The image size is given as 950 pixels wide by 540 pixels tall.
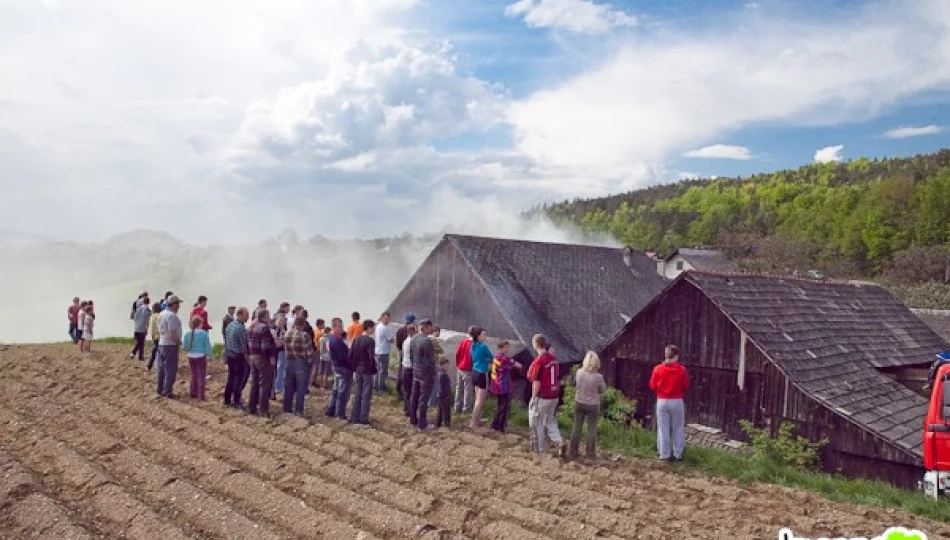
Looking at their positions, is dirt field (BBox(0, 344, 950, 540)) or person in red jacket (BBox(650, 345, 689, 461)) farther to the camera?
person in red jacket (BBox(650, 345, 689, 461))

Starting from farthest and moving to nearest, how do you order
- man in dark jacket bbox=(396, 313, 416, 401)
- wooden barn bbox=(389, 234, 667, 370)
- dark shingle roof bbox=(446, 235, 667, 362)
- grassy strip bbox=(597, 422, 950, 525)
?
dark shingle roof bbox=(446, 235, 667, 362) → wooden barn bbox=(389, 234, 667, 370) → man in dark jacket bbox=(396, 313, 416, 401) → grassy strip bbox=(597, 422, 950, 525)

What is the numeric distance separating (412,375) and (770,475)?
620 centimetres

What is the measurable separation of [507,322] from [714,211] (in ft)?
335

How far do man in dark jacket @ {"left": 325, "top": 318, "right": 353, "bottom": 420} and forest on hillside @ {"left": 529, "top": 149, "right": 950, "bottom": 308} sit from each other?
49.1 m

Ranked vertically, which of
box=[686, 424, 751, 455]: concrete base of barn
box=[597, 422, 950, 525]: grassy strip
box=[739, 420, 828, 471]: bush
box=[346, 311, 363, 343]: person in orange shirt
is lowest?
box=[686, 424, 751, 455]: concrete base of barn

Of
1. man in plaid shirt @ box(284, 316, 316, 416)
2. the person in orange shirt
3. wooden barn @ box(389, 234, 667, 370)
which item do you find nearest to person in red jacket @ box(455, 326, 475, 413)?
the person in orange shirt

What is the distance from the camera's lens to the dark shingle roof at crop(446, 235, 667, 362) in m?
21.7

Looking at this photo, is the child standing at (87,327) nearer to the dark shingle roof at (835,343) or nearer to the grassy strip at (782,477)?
the grassy strip at (782,477)

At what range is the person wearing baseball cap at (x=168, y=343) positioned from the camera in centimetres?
1358

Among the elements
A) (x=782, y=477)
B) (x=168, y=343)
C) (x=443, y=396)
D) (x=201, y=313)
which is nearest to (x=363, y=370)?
(x=443, y=396)

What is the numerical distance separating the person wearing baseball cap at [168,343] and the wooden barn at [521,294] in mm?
9439

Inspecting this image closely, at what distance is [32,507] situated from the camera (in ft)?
25.9

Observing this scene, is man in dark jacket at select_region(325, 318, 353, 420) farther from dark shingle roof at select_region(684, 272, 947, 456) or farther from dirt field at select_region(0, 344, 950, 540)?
dark shingle roof at select_region(684, 272, 947, 456)

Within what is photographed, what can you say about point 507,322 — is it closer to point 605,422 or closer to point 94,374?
point 605,422
